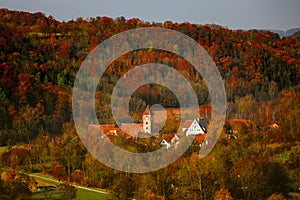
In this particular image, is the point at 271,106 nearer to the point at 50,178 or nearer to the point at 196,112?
the point at 196,112

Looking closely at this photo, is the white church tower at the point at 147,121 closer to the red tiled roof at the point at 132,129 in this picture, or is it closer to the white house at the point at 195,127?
the red tiled roof at the point at 132,129

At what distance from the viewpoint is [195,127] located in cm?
4297

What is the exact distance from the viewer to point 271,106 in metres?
53.6

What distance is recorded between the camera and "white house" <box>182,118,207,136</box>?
137ft

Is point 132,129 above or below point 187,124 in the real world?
below

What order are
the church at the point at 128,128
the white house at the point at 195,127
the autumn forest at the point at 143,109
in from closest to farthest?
the autumn forest at the point at 143,109, the church at the point at 128,128, the white house at the point at 195,127

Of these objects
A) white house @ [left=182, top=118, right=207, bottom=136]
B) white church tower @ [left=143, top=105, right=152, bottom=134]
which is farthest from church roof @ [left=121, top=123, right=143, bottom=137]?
white house @ [left=182, top=118, right=207, bottom=136]

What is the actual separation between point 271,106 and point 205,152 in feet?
91.9

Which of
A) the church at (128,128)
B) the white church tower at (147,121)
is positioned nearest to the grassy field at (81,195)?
the church at (128,128)

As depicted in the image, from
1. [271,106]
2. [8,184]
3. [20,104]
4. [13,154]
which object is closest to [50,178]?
[13,154]

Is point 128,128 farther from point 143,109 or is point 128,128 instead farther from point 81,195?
point 81,195

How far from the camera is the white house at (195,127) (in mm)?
41881

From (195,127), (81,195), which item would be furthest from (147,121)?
(81,195)

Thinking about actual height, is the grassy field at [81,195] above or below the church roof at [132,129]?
below
